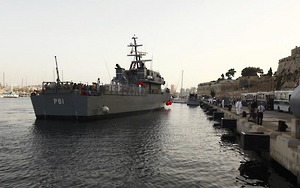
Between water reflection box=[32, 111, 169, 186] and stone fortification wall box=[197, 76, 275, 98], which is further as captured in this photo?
stone fortification wall box=[197, 76, 275, 98]

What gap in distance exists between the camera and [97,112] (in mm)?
27906

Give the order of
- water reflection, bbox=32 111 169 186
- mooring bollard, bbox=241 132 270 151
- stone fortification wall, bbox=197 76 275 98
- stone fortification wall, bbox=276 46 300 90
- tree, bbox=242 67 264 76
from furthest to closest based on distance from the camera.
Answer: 1. tree, bbox=242 67 264 76
2. stone fortification wall, bbox=197 76 275 98
3. stone fortification wall, bbox=276 46 300 90
4. mooring bollard, bbox=241 132 270 151
5. water reflection, bbox=32 111 169 186

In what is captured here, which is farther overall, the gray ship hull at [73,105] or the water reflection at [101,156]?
the gray ship hull at [73,105]

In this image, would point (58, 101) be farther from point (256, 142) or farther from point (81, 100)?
point (256, 142)

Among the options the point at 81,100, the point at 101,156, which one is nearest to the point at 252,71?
the point at 81,100

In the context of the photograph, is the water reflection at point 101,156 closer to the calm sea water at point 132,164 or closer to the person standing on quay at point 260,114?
the calm sea water at point 132,164

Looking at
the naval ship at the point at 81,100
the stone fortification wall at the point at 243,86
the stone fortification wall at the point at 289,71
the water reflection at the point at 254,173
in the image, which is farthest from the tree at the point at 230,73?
the water reflection at the point at 254,173

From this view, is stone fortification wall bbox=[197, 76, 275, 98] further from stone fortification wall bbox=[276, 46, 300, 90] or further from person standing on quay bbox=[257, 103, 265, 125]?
person standing on quay bbox=[257, 103, 265, 125]

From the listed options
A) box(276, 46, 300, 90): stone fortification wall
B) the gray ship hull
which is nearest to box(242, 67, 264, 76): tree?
box(276, 46, 300, 90): stone fortification wall

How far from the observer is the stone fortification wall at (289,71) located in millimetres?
69012

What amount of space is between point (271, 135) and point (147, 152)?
6.39 m

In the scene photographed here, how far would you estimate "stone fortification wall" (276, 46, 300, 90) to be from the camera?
2717 inches

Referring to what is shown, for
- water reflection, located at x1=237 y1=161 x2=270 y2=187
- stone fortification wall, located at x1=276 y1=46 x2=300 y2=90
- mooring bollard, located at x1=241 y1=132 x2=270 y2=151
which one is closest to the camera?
water reflection, located at x1=237 y1=161 x2=270 y2=187

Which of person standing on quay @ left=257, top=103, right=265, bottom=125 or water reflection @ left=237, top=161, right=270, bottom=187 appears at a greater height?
person standing on quay @ left=257, top=103, right=265, bottom=125
